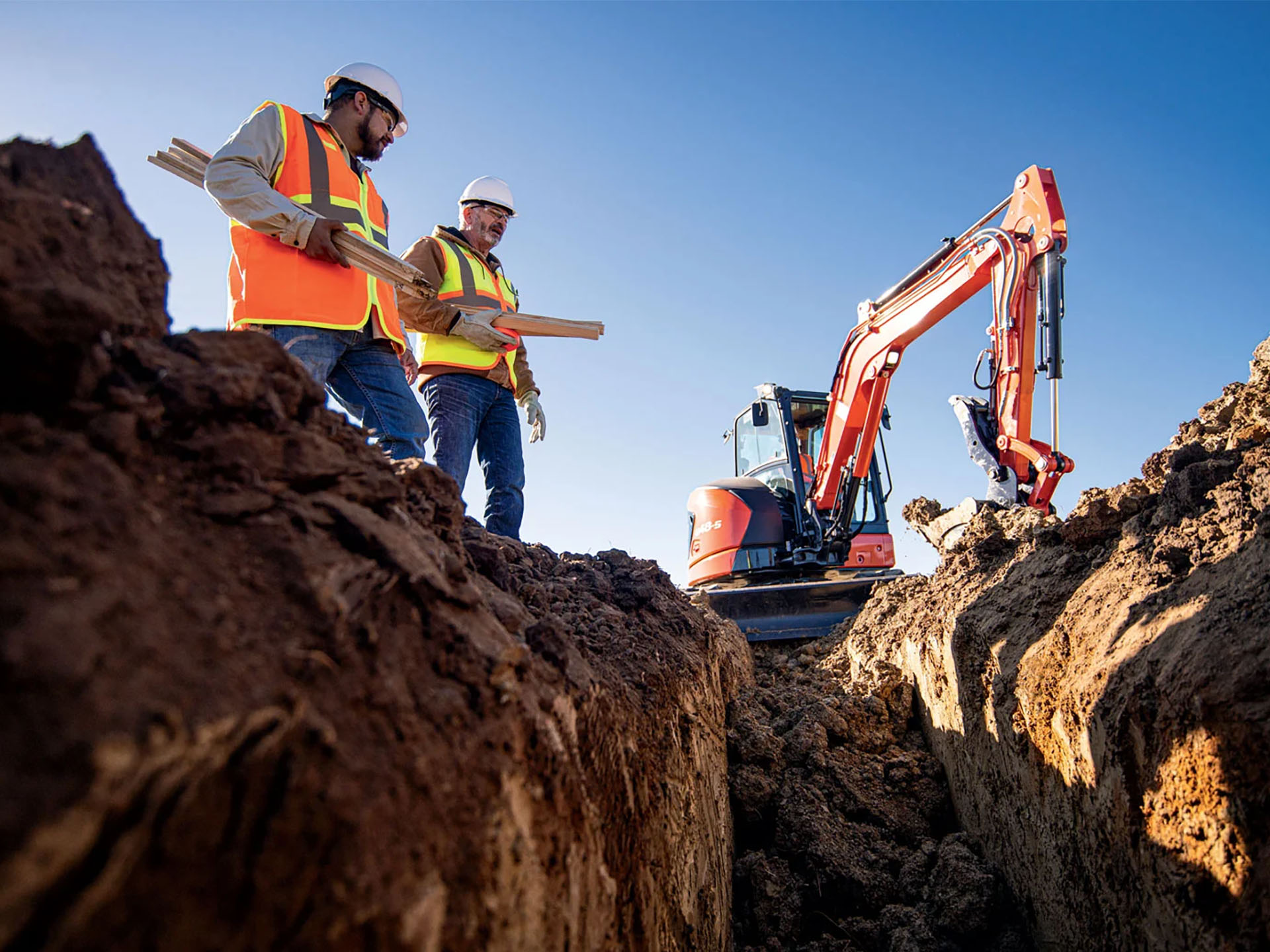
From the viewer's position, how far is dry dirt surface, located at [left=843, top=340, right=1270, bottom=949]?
1.87 metres

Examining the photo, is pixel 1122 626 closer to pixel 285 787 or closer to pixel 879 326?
pixel 285 787

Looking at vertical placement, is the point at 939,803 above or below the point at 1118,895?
above

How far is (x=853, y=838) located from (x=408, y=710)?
2.65m

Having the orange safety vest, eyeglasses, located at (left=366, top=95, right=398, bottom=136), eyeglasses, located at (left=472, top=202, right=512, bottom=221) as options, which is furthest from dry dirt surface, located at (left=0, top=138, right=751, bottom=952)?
eyeglasses, located at (left=472, top=202, right=512, bottom=221)

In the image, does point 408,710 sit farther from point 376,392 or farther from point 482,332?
point 482,332

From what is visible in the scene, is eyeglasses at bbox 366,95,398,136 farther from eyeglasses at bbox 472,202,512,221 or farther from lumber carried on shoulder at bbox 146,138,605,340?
eyeglasses at bbox 472,202,512,221

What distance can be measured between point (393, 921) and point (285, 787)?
221mm

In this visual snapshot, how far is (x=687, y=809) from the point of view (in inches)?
96.3

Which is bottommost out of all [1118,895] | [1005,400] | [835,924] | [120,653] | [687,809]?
[835,924]

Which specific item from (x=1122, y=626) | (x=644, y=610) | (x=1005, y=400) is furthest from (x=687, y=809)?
(x=1005, y=400)

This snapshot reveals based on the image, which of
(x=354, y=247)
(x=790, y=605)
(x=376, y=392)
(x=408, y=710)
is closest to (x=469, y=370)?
(x=376, y=392)

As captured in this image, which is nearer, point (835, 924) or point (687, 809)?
point (687, 809)

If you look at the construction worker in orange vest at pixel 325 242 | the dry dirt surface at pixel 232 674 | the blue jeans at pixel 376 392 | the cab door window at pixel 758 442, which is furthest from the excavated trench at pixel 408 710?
the cab door window at pixel 758 442

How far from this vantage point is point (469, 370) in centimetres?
403
